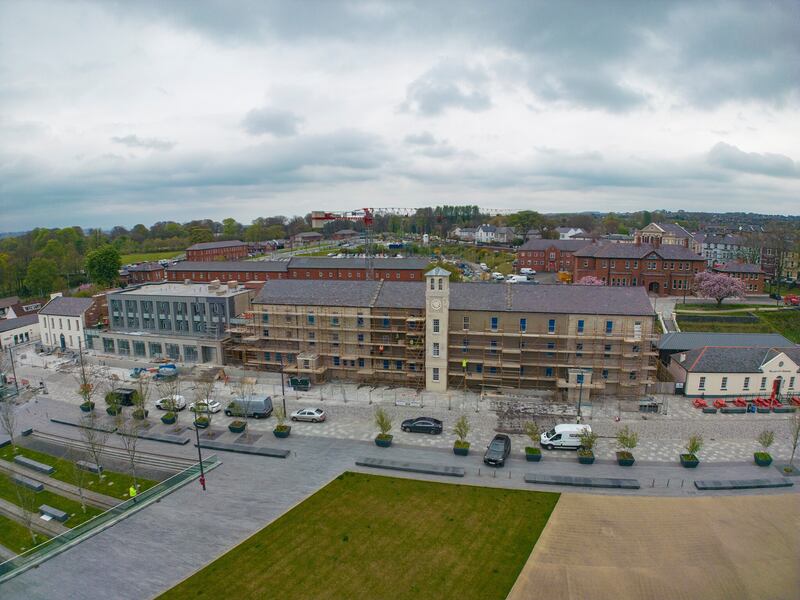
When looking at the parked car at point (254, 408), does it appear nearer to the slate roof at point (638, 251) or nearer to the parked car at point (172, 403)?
the parked car at point (172, 403)

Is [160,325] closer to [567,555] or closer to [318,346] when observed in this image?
[318,346]

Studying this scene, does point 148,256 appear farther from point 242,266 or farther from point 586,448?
point 586,448

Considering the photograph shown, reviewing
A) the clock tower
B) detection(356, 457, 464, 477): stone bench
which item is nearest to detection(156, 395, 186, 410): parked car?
detection(356, 457, 464, 477): stone bench

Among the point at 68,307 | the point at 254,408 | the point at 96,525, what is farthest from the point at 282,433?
the point at 68,307

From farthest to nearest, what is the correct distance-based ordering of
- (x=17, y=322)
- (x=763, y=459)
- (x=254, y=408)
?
(x=17, y=322), (x=254, y=408), (x=763, y=459)

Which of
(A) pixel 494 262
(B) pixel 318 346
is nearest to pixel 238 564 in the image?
(B) pixel 318 346
